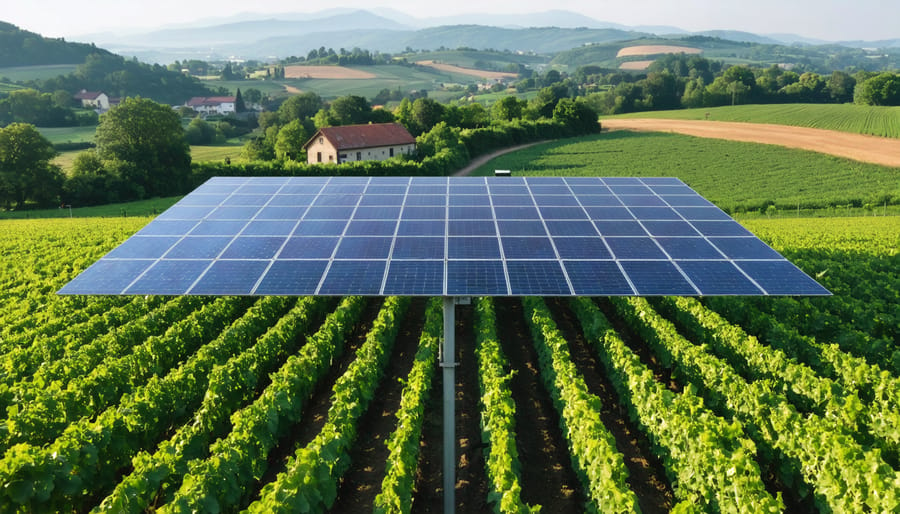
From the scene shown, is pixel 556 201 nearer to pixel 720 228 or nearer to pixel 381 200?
pixel 720 228

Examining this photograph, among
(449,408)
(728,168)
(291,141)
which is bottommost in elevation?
(449,408)

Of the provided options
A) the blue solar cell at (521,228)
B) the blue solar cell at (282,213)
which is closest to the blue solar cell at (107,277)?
the blue solar cell at (282,213)

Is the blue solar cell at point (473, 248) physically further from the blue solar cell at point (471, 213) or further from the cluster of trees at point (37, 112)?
the cluster of trees at point (37, 112)

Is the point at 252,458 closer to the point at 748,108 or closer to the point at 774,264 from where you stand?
the point at 774,264

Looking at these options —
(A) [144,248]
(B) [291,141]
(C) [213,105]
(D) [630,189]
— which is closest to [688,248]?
(D) [630,189]

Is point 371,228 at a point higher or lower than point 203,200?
lower

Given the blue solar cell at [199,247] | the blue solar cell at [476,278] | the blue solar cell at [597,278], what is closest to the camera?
the blue solar cell at [476,278]

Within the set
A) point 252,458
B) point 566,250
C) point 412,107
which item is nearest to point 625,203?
point 566,250
